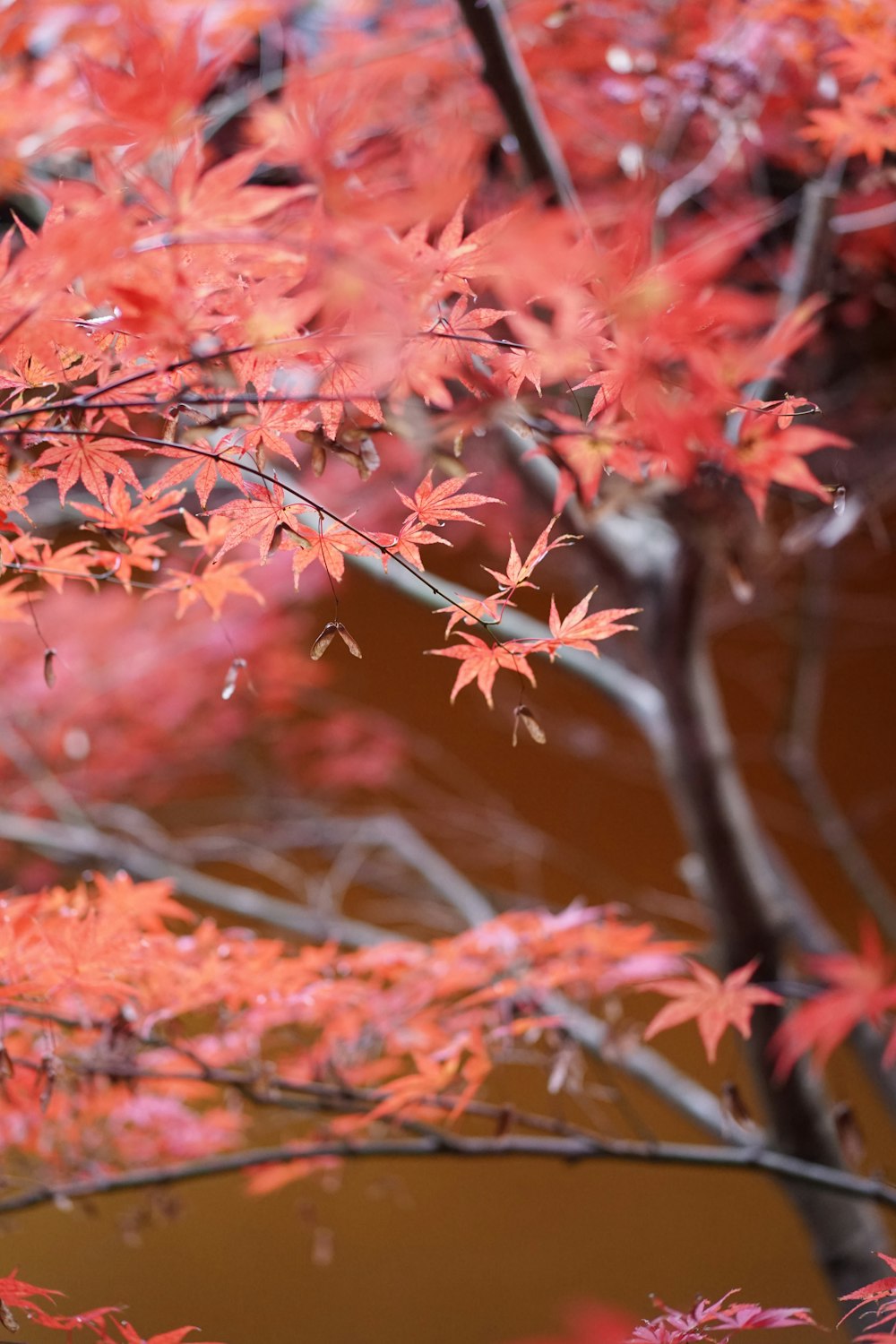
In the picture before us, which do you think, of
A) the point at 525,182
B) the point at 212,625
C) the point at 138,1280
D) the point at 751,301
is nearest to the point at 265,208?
the point at 751,301

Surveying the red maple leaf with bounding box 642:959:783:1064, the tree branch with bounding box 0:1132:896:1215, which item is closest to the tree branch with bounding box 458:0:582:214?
the red maple leaf with bounding box 642:959:783:1064

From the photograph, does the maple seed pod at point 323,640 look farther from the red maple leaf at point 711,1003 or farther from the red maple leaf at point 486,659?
the red maple leaf at point 711,1003

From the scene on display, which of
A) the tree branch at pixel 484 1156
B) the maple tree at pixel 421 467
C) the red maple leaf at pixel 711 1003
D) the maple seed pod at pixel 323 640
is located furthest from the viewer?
the tree branch at pixel 484 1156

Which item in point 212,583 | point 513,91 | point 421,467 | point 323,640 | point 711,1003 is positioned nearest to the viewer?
point 323,640

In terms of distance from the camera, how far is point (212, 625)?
8.60ft

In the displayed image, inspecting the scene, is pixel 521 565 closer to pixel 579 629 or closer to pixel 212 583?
pixel 579 629

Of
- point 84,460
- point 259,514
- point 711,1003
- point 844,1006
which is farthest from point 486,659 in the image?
point 844,1006

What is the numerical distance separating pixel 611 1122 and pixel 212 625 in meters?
1.87

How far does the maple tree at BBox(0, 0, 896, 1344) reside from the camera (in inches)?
22.0

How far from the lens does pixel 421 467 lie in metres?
1.62

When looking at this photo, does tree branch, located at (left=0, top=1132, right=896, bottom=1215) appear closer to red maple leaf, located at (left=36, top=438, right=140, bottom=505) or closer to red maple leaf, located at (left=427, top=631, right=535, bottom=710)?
red maple leaf, located at (left=427, top=631, right=535, bottom=710)

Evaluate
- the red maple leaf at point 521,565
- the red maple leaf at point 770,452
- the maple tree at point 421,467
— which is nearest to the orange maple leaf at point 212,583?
the maple tree at point 421,467

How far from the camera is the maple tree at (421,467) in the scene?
0.56 m

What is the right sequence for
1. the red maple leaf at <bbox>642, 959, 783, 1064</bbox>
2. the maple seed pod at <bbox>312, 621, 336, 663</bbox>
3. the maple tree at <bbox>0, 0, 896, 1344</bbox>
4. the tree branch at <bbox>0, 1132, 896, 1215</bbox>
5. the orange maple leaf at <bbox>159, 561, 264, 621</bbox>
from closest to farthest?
the maple tree at <bbox>0, 0, 896, 1344</bbox> < the maple seed pod at <bbox>312, 621, 336, 663</bbox> < the orange maple leaf at <bbox>159, 561, 264, 621</bbox> < the red maple leaf at <bbox>642, 959, 783, 1064</bbox> < the tree branch at <bbox>0, 1132, 896, 1215</bbox>
